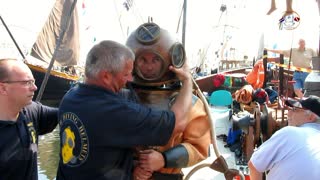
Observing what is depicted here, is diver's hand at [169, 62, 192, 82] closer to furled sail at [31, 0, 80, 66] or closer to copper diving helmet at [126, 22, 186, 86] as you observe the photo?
copper diving helmet at [126, 22, 186, 86]

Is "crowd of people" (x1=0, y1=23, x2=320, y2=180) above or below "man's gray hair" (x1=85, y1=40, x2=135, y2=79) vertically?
below

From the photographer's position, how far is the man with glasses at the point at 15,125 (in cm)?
211

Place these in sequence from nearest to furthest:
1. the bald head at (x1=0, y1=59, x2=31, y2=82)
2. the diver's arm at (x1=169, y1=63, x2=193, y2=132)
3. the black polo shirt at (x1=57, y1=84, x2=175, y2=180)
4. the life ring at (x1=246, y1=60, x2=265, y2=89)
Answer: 1. the black polo shirt at (x1=57, y1=84, x2=175, y2=180)
2. the diver's arm at (x1=169, y1=63, x2=193, y2=132)
3. the bald head at (x1=0, y1=59, x2=31, y2=82)
4. the life ring at (x1=246, y1=60, x2=265, y2=89)

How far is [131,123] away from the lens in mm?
1721

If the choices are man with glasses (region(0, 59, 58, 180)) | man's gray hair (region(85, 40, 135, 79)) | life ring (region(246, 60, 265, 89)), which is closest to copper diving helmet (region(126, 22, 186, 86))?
man's gray hair (region(85, 40, 135, 79))

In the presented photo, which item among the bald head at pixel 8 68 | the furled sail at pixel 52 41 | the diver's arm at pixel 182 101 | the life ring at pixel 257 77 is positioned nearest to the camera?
the diver's arm at pixel 182 101

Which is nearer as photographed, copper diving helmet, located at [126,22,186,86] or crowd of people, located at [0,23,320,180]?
crowd of people, located at [0,23,320,180]

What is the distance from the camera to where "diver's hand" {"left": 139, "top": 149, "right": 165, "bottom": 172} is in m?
1.95

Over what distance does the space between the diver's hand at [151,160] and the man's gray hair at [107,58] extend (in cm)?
47

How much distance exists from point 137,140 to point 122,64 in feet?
1.17

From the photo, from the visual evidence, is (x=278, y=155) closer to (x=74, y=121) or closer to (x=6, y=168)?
(x=74, y=121)

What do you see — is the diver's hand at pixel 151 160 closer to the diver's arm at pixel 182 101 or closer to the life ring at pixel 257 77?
the diver's arm at pixel 182 101

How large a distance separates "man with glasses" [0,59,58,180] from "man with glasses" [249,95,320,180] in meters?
1.31

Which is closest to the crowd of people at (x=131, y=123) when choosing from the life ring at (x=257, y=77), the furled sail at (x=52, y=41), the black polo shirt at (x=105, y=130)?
the black polo shirt at (x=105, y=130)
